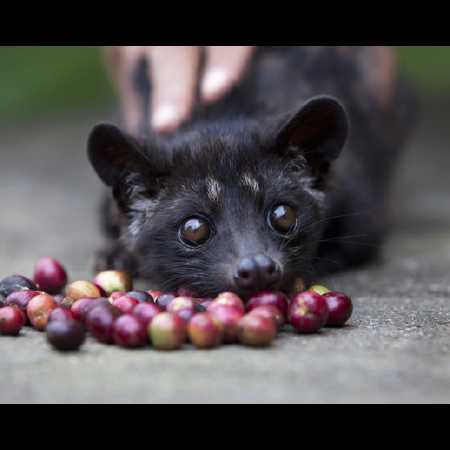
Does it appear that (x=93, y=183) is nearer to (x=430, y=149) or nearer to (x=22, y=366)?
(x=430, y=149)

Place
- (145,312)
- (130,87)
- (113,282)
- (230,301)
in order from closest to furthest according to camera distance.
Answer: (145,312) < (230,301) < (113,282) < (130,87)

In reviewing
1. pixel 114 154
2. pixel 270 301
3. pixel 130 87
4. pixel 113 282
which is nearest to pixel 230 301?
pixel 270 301

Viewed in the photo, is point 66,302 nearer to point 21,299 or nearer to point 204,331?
point 21,299

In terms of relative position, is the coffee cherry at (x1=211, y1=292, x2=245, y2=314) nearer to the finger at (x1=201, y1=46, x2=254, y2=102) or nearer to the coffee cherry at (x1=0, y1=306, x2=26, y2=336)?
the coffee cherry at (x1=0, y1=306, x2=26, y2=336)

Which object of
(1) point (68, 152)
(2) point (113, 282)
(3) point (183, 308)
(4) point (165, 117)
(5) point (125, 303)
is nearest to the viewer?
(3) point (183, 308)

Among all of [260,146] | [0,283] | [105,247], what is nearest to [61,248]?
[105,247]
